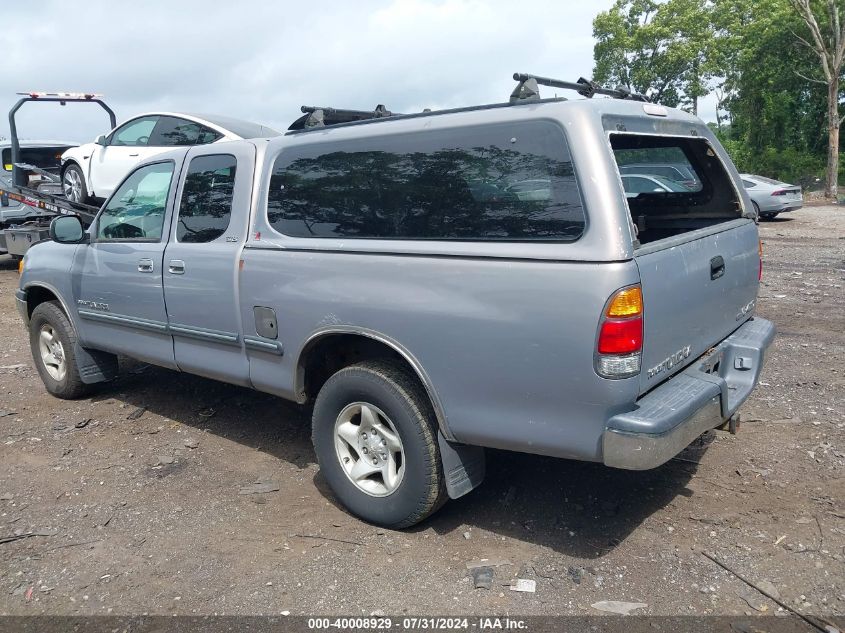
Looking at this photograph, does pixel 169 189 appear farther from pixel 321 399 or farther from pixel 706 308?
pixel 706 308

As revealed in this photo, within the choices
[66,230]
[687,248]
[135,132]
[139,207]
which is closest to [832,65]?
[135,132]

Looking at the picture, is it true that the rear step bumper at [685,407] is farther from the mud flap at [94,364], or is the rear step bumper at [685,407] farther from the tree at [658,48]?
the tree at [658,48]

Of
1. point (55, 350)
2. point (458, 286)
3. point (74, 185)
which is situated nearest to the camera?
point (458, 286)

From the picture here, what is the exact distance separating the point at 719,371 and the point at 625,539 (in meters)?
1.01

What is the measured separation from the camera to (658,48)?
3894cm

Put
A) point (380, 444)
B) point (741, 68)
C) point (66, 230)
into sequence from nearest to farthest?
point (380, 444)
point (66, 230)
point (741, 68)

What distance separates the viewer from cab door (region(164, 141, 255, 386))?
4164 mm

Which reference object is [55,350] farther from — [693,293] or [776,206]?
[776,206]

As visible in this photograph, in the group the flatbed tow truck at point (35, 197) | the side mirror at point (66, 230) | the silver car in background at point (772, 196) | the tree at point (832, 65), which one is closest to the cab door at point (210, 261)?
the side mirror at point (66, 230)

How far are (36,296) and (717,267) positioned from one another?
17.6 feet

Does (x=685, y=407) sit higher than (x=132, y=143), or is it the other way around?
(x=132, y=143)

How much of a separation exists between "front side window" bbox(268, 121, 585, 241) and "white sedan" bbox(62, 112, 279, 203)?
4656mm

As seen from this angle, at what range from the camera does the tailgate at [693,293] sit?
292 cm

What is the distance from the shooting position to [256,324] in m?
4.02
